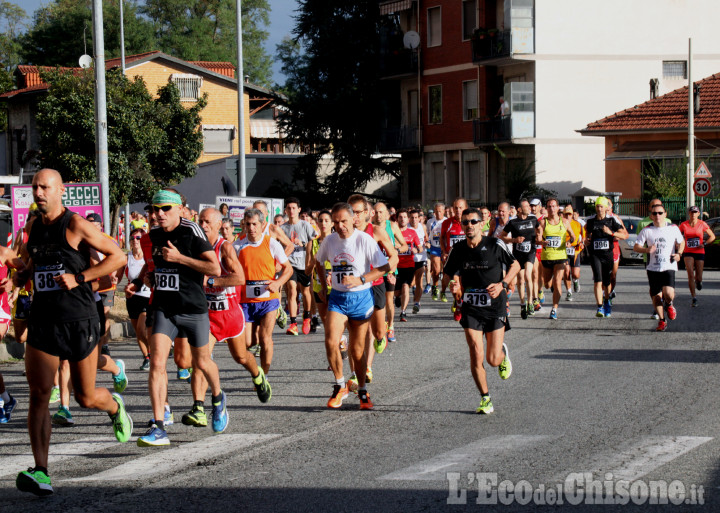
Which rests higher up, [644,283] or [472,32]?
[472,32]

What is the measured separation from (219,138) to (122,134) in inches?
840

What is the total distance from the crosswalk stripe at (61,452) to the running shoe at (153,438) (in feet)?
1.61

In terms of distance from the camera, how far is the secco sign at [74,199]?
15852 mm

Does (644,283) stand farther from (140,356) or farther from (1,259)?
(1,259)

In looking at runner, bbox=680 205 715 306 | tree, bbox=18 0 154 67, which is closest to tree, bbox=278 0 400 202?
tree, bbox=18 0 154 67

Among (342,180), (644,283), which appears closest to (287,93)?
(342,180)

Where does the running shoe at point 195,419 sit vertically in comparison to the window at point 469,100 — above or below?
below

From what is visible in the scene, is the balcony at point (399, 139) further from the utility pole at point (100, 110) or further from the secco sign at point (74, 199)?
the secco sign at point (74, 199)

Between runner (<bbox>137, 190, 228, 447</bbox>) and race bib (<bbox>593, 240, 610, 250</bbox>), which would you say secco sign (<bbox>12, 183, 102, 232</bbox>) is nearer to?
runner (<bbox>137, 190, 228, 447</bbox>)

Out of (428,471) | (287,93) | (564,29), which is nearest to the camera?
(428,471)

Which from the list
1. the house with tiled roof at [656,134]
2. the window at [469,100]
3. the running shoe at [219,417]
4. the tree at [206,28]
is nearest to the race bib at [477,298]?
the running shoe at [219,417]

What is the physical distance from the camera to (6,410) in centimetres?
993

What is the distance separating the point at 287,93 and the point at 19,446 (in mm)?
51593

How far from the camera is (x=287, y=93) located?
194 ft
